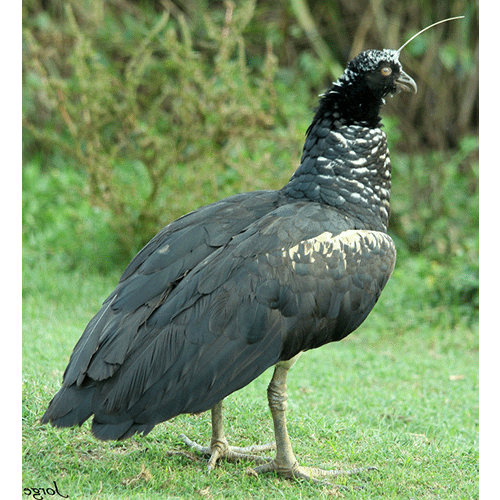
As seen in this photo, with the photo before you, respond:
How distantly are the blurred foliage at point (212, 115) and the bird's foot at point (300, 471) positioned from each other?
3.61 m

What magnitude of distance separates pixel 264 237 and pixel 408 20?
708 cm

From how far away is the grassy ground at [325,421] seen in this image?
11.6 feet

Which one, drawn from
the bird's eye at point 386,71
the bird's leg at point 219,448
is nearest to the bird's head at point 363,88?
the bird's eye at point 386,71

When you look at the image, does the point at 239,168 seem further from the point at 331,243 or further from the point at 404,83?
the point at 331,243

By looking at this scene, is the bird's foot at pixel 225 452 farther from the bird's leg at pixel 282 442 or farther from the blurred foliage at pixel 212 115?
the blurred foliage at pixel 212 115

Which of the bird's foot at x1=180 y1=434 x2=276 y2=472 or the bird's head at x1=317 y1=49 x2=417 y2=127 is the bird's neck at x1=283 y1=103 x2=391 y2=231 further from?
the bird's foot at x1=180 y1=434 x2=276 y2=472

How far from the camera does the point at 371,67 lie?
4.12 meters

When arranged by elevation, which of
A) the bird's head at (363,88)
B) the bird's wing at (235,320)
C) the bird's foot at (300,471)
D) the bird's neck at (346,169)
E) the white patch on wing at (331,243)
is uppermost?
the bird's head at (363,88)

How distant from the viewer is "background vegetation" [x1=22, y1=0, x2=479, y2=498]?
458 centimetres

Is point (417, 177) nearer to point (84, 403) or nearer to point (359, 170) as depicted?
point (359, 170)

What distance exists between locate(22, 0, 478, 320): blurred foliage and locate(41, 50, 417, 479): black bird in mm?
3098

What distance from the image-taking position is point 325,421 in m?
4.40

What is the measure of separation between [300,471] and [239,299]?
96 centimetres

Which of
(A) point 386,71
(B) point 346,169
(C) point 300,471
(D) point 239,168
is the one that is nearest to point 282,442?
(C) point 300,471
